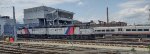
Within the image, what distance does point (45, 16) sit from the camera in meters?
102

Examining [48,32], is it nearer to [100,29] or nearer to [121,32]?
[100,29]

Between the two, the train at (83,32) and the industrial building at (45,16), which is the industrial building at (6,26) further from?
the train at (83,32)

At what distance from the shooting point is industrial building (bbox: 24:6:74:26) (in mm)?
100438

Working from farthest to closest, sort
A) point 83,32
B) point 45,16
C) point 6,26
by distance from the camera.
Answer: point 6,26, point 45,16, point 83,32

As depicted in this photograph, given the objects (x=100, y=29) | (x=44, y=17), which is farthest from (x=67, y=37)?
(x=44, y=17)

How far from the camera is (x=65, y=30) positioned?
62469mm

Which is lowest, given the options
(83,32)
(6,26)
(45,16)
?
(83,32)

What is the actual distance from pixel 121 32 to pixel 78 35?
1310cm

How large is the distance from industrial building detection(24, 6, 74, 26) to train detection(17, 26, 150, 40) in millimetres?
24174

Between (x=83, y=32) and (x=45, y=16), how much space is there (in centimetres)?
4516

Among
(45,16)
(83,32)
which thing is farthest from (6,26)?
(83,32)

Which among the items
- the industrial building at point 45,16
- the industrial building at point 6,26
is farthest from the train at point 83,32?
the industrial building at point 45,16

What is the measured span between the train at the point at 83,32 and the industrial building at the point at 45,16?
24.2 metres

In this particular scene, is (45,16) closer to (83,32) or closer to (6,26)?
(6,26)
